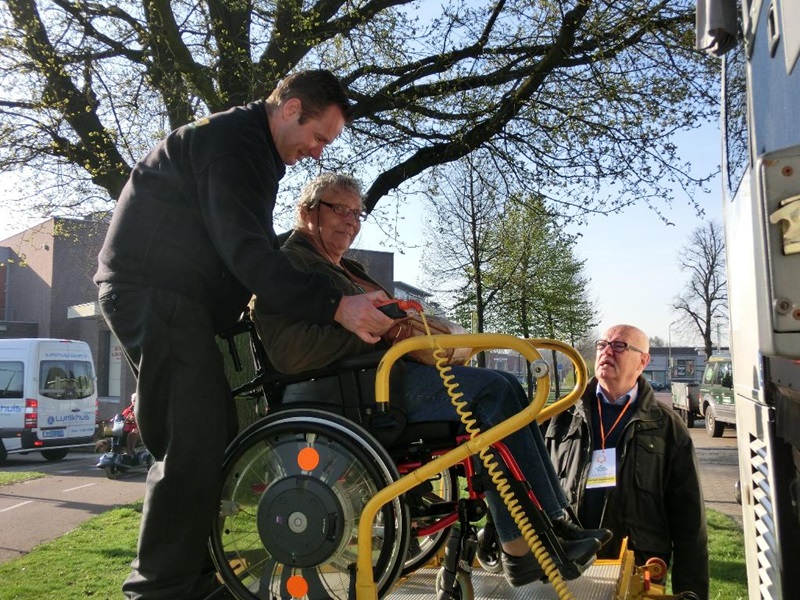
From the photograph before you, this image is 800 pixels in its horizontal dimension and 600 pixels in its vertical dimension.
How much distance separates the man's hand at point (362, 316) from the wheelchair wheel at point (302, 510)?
34cm

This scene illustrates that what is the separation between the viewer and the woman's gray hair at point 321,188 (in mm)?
3432

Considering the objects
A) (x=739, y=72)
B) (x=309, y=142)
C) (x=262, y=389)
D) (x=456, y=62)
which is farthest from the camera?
(x=456, y=62)

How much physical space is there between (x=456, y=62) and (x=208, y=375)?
779 cm

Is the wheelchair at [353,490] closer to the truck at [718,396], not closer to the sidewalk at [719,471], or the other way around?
the sidewalk at [719,471]

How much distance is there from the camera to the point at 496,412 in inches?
103

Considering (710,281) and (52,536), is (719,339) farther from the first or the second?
(52,536)

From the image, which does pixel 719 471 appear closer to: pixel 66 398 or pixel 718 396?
pixel 718 396

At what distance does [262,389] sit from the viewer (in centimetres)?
300

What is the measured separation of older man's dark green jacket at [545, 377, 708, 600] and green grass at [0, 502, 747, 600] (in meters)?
2.25

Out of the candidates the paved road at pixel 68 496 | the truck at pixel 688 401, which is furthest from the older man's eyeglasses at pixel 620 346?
the truck at pixel 688 401

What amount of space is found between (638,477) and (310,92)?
112 inches

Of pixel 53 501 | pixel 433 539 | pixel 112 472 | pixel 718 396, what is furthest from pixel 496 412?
pixel 718 396

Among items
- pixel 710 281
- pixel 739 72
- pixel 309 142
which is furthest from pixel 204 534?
pixel 710 281

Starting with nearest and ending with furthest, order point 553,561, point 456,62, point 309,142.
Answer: point 553,561 → point 309,142 → point 456,62
